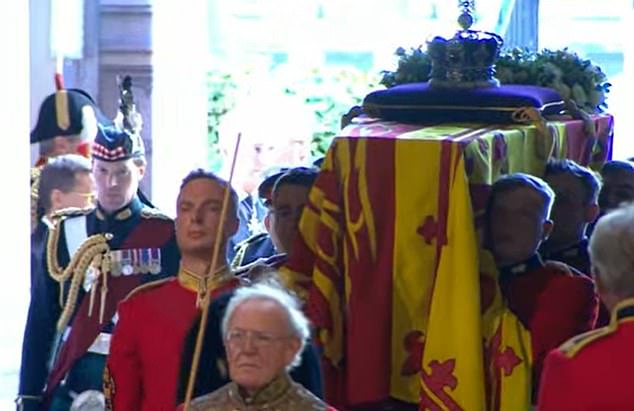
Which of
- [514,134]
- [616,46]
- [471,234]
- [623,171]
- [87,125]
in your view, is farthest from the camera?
[616,46]

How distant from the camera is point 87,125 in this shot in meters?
5.84

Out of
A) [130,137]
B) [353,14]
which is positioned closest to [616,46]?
[353,14]

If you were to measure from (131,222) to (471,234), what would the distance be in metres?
1.18

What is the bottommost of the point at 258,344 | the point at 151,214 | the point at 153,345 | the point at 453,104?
the point at 153,345

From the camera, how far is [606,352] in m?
3.34

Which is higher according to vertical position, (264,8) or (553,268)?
(264,8)

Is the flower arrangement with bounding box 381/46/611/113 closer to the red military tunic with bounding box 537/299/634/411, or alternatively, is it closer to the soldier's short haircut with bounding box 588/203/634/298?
the soldier's short haircut with bounding box 588/203/634/298

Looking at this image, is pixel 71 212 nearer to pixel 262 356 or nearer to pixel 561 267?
pixel 561 267

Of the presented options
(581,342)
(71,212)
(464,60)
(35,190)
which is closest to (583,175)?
(464,60)

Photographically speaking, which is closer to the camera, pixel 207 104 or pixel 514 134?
pixel 514 134

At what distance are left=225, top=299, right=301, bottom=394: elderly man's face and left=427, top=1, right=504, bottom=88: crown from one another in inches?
47.7

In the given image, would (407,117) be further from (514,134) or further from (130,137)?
(130,137)

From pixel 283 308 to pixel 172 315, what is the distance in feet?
2.24

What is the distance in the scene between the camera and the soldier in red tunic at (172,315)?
4199 millimetres
